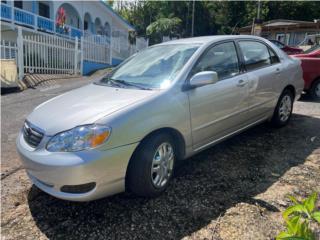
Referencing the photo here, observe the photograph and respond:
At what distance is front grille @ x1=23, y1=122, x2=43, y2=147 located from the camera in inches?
110

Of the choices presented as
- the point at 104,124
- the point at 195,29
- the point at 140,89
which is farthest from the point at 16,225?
the point at 195,29

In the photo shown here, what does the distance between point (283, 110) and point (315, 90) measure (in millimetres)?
2902

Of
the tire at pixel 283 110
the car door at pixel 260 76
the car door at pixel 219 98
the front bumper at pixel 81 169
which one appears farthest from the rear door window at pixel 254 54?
the front bumper at pixel 81 169

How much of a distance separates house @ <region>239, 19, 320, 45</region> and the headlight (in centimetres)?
2650

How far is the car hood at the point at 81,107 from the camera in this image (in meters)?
2.70

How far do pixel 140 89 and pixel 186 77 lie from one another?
520 millimetres

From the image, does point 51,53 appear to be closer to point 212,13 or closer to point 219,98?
point 219,98

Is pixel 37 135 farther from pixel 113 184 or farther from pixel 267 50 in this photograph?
pixel 267 50

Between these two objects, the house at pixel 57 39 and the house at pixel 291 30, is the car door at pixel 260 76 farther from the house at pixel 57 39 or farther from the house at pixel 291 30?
the house at pixel 291 30

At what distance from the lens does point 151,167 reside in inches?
113

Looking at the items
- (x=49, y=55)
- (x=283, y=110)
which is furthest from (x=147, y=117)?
(x=49, y=55)

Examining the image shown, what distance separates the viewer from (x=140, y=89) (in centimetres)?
323

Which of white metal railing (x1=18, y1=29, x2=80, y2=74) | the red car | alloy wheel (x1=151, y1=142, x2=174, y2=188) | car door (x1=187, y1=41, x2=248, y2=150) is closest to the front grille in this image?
alloy wheel (x1=151, y1=142, x2=174, y2=188)

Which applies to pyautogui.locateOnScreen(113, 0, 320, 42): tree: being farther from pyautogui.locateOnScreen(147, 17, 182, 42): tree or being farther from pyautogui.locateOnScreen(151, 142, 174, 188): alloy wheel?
pyautogui.locateOnScreen(151, 142, 174, 188): alloy wheel
